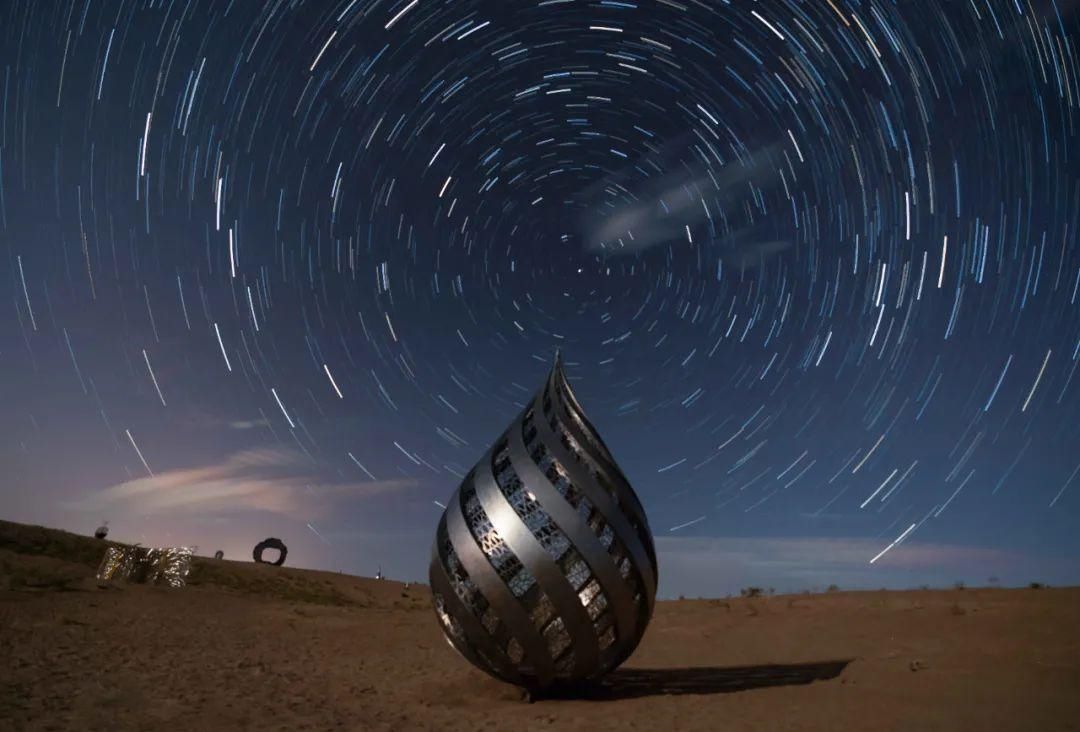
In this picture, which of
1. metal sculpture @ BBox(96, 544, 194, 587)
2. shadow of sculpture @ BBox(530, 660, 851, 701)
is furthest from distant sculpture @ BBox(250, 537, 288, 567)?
shadow of sculpture @ BBox(530, 660, 851, 701)

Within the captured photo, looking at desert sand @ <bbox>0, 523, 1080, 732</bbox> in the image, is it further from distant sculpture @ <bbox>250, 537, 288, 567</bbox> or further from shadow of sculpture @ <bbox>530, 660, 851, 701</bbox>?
distant sculpture @ <bbox>250, 537, 288, 567</bbox>

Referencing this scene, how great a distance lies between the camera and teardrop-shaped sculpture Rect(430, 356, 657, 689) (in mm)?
9180

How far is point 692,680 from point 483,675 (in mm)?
3962

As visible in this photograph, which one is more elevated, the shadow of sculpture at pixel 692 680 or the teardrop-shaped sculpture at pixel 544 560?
the teardrop-shaped sculpture at pixel 544 560

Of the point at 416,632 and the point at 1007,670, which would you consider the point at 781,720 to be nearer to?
the point at 1007,670

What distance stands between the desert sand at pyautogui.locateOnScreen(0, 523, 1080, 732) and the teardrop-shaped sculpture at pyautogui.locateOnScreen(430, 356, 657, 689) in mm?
882

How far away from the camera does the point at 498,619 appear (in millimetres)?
9414

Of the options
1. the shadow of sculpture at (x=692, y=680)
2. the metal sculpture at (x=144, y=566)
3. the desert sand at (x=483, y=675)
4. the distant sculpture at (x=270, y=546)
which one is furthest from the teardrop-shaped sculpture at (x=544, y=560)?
the distant sculpture at (x=270, y=546)

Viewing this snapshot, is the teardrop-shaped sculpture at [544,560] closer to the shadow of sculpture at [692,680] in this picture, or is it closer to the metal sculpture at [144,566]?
the shadow of sculpture at [692,680]

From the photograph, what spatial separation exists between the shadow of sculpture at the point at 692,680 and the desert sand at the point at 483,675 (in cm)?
7

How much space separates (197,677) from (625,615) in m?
7.91

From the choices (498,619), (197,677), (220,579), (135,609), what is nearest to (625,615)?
(498,619)

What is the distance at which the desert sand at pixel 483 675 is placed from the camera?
352 inches

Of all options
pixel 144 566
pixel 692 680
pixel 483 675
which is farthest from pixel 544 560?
pixel 144 566
